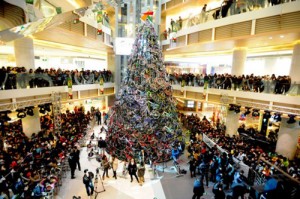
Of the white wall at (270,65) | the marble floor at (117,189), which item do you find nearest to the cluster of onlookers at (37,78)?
the marble floor at (117,189)

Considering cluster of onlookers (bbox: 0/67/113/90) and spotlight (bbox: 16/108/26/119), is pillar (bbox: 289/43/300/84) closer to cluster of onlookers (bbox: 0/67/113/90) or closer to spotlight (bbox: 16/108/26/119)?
cluster of onlookers (bbox: 0/67/113/90)

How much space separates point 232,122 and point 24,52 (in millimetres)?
14875

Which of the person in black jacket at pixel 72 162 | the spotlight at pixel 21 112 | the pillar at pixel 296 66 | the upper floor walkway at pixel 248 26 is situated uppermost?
the upper floor walkway at pixel 248 26

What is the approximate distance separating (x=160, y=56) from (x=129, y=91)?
9.00 ft

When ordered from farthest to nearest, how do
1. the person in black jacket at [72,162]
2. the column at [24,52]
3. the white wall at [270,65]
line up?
the white wall at [270,65] < the column at [24,52] < the person in black jacket at [72,162]

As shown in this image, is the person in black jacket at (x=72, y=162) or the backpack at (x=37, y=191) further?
the person in black jacket at (x=72, y=162)

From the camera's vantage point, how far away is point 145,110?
10188 mm

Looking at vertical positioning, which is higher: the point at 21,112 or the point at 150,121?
the point at 21,112

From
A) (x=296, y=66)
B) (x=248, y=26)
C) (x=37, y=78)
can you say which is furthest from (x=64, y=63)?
(x=296, y=66)

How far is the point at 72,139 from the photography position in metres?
10.8

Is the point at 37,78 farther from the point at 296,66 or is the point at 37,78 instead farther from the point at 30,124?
the point at 296,66

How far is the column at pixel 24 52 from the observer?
1061 centimetres

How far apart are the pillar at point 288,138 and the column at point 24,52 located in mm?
15873

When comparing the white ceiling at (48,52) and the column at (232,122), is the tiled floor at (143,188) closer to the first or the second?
the column at (232,122)
